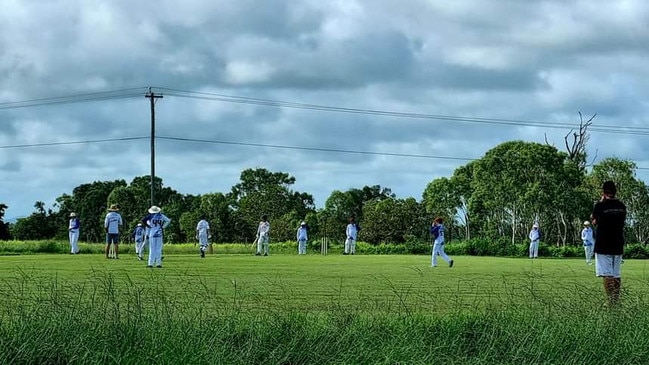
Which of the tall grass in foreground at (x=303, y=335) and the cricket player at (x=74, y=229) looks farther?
the cricket player at (x=74, y=229)

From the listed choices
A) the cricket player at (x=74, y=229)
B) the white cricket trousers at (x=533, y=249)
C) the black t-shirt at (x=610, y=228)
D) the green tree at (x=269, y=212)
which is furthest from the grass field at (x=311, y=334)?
the green tree at (x=269, y=212)

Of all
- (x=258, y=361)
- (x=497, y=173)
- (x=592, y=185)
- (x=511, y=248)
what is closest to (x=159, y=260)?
(x=258, y=361)

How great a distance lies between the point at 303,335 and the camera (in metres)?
9.72

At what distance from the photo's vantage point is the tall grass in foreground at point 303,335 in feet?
28.9

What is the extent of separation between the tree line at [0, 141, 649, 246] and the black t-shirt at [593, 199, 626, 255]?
47.0 metres

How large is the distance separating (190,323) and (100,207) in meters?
97.2

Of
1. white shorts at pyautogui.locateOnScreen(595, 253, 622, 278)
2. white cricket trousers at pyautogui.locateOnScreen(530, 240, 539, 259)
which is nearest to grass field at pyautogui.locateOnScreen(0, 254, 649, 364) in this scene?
white shorts at pyautogui.locateOnScreen(595, 253, 622, 278)

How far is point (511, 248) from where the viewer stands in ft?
187

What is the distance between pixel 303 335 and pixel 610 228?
22.8 feet

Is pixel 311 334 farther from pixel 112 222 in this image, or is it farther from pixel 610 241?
pixel 112 222

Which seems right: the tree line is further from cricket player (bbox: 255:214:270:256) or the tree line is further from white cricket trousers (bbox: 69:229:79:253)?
white cricket trousers (bbox: 69:229:79:253)

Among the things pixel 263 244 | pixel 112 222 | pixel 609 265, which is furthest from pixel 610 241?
pixel 263 244

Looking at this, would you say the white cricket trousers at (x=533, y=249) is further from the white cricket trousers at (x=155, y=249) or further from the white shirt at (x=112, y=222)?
the white cricket trousers at (x=155, y=249)

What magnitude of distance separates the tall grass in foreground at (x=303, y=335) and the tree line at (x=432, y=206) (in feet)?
168
